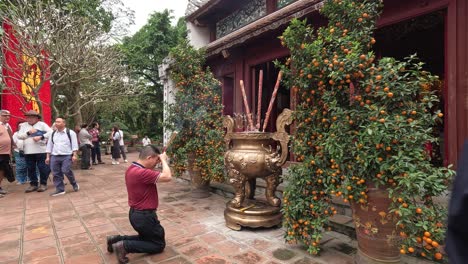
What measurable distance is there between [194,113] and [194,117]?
90 mm

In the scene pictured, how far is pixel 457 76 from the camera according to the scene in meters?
3.27

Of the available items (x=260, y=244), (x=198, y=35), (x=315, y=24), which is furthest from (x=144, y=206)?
(x=198, y=35)

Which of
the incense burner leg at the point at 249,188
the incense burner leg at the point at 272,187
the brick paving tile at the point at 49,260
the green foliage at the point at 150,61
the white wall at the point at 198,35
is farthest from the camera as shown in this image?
the green foliage at the point at 150,61

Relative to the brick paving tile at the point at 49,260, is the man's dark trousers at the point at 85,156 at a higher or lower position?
higher

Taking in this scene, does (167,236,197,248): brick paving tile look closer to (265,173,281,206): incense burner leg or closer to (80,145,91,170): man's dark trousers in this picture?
(265,173,281,206): incense burner leg

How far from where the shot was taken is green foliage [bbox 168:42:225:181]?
4934 millimetres

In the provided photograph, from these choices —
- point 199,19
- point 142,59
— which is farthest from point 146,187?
point 142,59

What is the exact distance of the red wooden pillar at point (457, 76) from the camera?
3201mm

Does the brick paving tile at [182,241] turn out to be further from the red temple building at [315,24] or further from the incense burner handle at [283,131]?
the red temple building at [315,24]

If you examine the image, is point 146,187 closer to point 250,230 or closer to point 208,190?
point 250,230

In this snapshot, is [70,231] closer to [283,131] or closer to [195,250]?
[195,250]

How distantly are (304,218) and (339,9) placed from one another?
7.05 ft

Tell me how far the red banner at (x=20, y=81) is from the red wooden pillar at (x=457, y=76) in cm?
899

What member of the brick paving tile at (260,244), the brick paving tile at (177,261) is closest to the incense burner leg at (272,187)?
the brick paving tile at (260,244)
